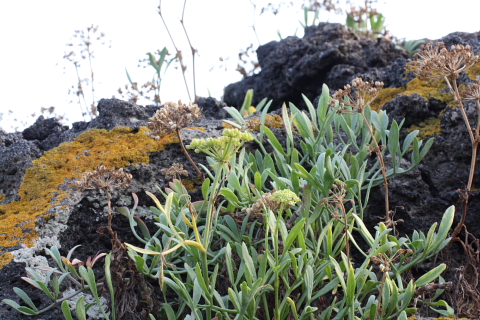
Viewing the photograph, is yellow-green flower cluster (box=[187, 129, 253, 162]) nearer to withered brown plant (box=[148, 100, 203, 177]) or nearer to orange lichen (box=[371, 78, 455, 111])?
Answer: withered brown plant (box=[148, 100, 203, 177])

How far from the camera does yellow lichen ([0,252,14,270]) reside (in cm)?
213

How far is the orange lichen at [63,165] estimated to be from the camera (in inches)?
93.3

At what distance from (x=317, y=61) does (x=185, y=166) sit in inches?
70.7

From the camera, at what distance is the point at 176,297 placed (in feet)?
7.43

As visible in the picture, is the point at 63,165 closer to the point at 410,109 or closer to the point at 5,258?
the point at 5,258

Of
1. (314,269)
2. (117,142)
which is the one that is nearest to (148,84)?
(117,142)

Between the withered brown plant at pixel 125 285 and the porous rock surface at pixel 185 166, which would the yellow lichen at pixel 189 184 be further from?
the withered brown plant at pixel 125 285

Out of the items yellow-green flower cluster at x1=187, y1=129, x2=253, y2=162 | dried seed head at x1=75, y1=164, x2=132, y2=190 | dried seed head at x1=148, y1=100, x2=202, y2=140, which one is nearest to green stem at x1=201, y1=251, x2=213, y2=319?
yellow-green flower cluster at x1=187, y1=129, x2=253, y2=162

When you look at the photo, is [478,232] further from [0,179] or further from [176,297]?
[0,179]

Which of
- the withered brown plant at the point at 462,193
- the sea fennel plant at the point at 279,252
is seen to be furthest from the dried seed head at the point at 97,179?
the withered brown plant at the point at 462,193

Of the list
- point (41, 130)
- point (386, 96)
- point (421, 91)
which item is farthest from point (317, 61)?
point (41, 130)

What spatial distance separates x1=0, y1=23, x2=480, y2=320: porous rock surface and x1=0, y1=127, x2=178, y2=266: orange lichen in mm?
58

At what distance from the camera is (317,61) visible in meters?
4.00

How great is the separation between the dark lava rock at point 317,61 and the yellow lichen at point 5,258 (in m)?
2.59
